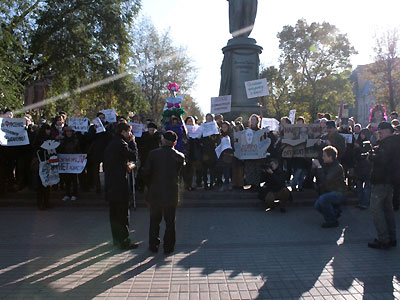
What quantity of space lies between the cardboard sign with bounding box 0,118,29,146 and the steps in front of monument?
4.58 feet

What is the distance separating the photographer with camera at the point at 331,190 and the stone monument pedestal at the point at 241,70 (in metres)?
6.92

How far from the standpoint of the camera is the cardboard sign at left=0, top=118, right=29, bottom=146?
8734mm

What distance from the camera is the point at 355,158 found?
910 cm

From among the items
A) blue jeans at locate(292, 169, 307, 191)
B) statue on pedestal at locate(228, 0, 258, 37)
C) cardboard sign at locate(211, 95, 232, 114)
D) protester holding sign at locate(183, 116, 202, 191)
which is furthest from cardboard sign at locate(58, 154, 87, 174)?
statue on pedestal at locate(228, 0, 258, 37)


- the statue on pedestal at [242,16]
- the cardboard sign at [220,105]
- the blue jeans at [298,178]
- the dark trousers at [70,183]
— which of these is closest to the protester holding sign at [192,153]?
the cardboard sign at [220,105]

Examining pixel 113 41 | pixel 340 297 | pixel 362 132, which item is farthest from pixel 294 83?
pixel 340 297

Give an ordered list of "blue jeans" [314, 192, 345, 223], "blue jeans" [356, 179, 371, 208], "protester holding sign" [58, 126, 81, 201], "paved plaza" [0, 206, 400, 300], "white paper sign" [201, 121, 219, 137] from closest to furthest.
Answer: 1. "paved plaza" [0, 206, 400, 300]
2. "blue jeans" [314, 192, 345, 223]
3. "blue jeans" [356, 179, 371, 208]
4. "protester holding sign" [58, 126, 81, 201]
5. "white paper sign" [201, 121, 219, 137]

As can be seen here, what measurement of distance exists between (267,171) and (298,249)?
2718mm

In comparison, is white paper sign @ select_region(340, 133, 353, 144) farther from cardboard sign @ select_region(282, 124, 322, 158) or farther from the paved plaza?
the paved plaza

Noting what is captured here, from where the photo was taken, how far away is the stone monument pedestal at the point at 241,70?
13.9 metres

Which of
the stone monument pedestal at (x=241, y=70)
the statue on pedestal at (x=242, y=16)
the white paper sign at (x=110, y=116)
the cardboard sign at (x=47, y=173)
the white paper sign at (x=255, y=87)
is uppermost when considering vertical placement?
the statue on pedestal at (x=242, y=16)

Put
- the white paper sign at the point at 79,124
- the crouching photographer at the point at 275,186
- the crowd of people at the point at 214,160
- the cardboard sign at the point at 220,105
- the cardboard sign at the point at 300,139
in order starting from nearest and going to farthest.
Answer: the crouching photographer at the point at 275,186
the crowd of people at the point at 214,160
the white paper sign at the point at 79,124
the cardboard sign at the point at 300,139
the cardboard sign at the point at 220,105

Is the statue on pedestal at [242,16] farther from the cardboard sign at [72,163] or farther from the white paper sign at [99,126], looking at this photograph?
the cardboard sign at [72,163]

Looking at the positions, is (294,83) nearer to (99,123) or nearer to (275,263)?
(99,123)
